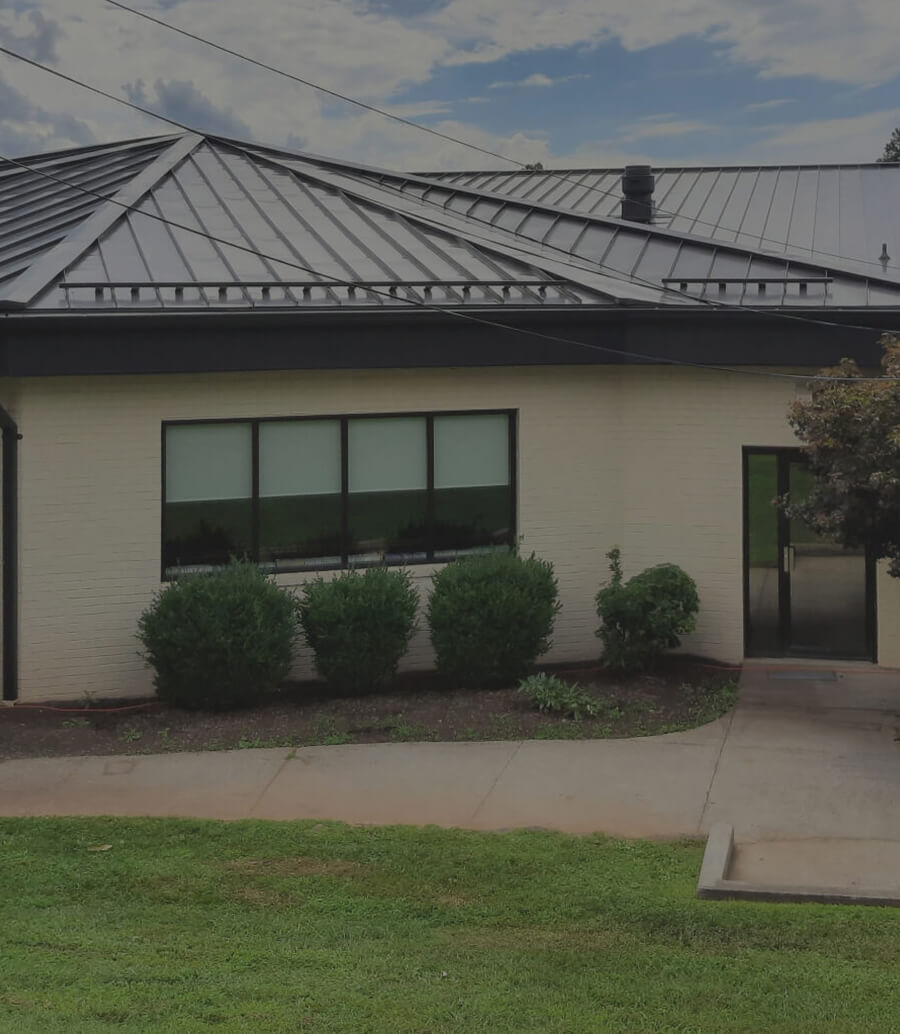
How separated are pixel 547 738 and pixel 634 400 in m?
4.26

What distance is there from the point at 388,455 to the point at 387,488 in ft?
1.09

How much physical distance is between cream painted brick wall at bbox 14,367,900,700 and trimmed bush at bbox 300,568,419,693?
76cm

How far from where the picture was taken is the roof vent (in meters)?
21.6

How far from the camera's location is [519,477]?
48.3 feet

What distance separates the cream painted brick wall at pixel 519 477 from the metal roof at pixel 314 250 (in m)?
0.83

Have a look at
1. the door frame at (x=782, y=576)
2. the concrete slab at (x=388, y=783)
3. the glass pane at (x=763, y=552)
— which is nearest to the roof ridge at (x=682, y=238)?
the door frame at (x=782, y=576)

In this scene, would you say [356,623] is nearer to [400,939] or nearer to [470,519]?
[470,519]

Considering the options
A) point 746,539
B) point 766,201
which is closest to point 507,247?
point 746,539

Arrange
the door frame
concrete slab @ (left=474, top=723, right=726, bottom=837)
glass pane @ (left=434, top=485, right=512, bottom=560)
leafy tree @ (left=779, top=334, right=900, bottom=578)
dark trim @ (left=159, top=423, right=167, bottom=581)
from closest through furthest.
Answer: concrete slab @ (left=474, top=723, right=726, bottom=837) → leafy tree @ (left=779, top=334, right=900, bottom=578) → dark trim @ (left=159, top=423, right=167, bottom=581) → glass pane @ (left=434, top=485, right=512, bottom=560) → the door frame

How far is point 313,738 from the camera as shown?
1229 cm

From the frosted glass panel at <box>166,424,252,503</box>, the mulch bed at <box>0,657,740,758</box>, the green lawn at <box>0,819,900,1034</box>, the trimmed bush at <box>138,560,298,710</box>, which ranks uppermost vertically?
the frosted glass panel at <box>166,424,252,503</box>

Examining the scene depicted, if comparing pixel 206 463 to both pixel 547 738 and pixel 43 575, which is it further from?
pixel 547 738

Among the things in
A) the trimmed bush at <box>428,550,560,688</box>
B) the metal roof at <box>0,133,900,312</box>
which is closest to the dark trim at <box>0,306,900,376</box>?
the metal roof at <box>0,133,900,312</box>

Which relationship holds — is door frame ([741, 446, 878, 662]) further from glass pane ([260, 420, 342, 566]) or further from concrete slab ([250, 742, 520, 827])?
glass pane ([260, 420, 342, 566])
